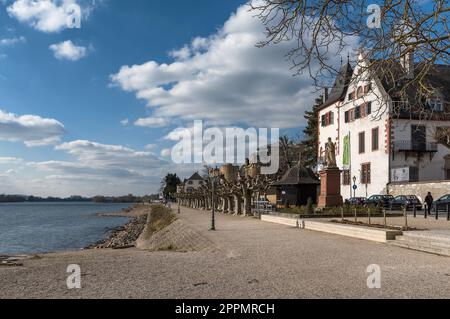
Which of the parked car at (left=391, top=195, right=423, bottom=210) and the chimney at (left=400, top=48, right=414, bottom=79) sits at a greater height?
the chimney at (left=400, top=48, right=414, bottom=79)

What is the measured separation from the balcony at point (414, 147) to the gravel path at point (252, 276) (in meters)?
33.7

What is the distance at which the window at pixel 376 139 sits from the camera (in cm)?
4850

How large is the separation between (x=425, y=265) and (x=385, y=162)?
37.8 meters

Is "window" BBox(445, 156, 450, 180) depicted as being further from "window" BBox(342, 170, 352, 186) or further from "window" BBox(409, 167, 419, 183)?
"window" BBox(342, 170, 352, 186)

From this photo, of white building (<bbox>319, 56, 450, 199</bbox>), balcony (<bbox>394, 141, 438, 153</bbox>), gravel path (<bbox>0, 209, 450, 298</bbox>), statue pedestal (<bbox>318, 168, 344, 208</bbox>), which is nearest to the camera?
gravel path (<bbox>0, 209, 450, 298</bbox>)

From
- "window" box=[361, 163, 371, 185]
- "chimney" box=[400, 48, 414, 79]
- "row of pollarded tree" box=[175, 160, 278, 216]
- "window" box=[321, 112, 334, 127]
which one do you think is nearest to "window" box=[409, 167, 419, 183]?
"window" box=[361, 163, 371, 185]

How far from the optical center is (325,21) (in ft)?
29.3

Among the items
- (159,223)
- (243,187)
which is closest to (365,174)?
(243,187)

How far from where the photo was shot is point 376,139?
48.9 metres

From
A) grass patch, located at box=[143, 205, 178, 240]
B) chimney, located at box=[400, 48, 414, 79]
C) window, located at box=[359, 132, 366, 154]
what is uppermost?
window, located at box=[359, 132, 366, 154]

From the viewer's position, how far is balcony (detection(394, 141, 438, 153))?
150 ft

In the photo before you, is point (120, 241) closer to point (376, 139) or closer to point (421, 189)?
point (421, 189)

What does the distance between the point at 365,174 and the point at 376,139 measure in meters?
3.95

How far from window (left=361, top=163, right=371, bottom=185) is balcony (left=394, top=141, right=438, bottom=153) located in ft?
15.1
